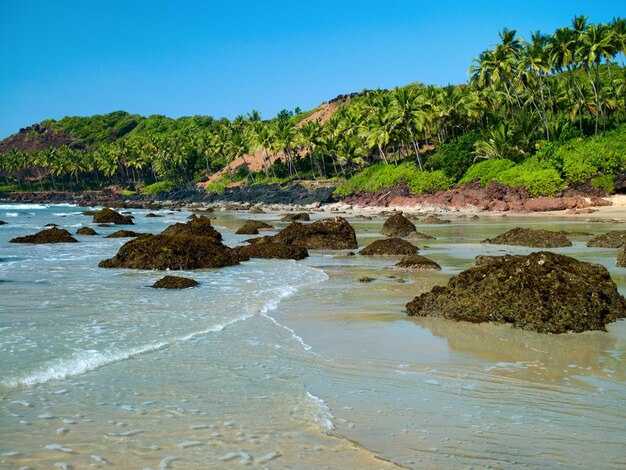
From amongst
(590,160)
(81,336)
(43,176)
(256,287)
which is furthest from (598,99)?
(43,176)

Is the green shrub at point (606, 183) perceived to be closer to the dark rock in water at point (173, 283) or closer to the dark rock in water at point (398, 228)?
the dark rock in water at point (398, 228)

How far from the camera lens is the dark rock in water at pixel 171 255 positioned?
14367 mm

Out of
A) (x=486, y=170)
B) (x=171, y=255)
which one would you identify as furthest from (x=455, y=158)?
(x=171, y=255)

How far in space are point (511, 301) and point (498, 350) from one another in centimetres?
146

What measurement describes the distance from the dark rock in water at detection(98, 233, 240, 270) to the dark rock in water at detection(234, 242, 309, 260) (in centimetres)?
166

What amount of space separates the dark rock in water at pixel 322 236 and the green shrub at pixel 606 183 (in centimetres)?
3233

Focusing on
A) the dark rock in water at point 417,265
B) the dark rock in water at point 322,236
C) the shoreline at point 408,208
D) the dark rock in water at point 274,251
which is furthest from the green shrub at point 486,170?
the dark rock in water at point 417,265

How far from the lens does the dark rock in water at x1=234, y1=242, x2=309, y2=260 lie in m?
17.0

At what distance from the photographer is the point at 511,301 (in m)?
7.88

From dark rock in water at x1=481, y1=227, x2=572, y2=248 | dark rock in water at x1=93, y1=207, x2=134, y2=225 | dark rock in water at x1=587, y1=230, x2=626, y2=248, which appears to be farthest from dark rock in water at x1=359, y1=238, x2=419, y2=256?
dark rock in water at x1=93, y1=207, x2=134, y2=225

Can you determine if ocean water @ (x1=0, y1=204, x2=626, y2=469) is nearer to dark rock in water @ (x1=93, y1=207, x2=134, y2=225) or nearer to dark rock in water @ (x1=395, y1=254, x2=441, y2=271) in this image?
dark rock in water @ (x1=395, y1=254, x2=441, y2=271)

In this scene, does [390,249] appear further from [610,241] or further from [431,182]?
[431,182]

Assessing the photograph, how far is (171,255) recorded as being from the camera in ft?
48.0

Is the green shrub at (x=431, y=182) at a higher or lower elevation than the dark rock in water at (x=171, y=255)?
higher
